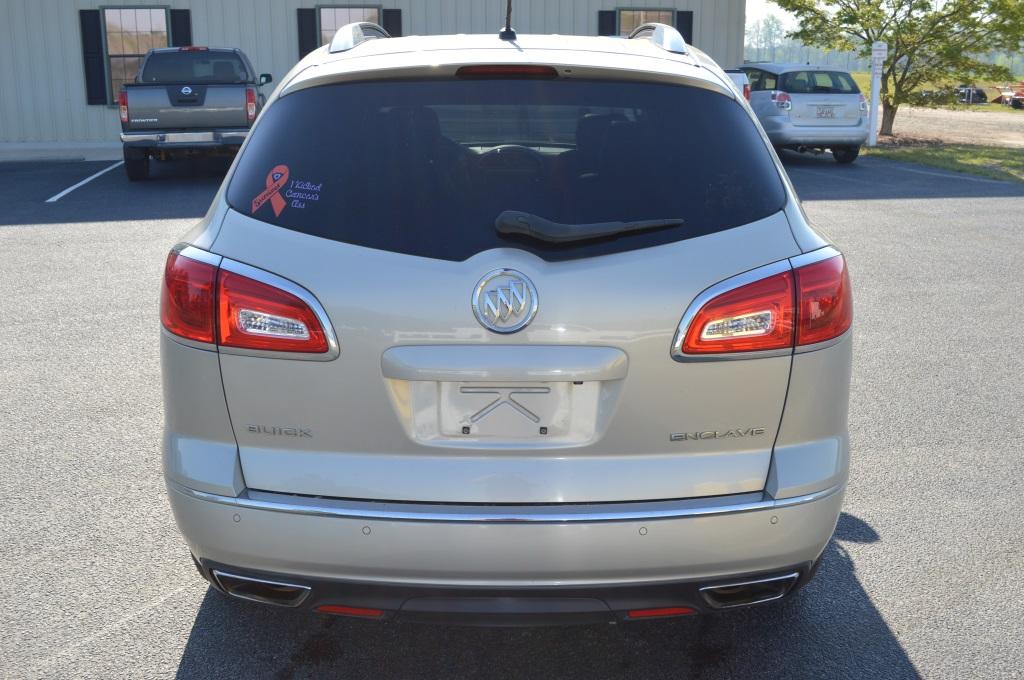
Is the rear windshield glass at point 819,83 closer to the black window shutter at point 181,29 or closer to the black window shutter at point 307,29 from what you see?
the black window shutter at point 307,29

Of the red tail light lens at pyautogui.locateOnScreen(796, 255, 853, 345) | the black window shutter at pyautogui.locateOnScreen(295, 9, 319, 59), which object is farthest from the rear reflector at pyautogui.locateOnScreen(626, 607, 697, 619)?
the black window shutter at pyautogui.locateOnScreen(295, 9, 319, 59)

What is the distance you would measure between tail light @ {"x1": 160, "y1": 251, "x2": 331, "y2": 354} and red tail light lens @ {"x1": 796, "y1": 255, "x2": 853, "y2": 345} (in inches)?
46.4

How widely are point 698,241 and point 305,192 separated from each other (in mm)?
993

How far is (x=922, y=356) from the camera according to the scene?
695cm

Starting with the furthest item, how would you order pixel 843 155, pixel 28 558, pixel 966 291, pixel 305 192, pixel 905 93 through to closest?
pixel 905 93
pixel 843 155
pixel 966 291
pixel 28 558
pixel 305 192

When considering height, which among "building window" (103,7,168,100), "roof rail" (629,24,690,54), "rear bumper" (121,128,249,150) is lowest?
"rear bumper" (121,128,249,150)

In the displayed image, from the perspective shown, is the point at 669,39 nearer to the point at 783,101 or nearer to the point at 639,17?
the point at 783,101

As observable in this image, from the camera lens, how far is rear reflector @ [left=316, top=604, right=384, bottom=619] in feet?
9.18

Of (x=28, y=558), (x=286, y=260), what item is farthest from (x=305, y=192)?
(x=28, y=558)

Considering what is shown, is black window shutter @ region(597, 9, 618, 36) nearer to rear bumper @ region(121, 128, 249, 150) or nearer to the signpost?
the signpost

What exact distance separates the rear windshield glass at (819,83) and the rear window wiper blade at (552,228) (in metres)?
17.9

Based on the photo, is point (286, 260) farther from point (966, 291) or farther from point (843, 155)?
point (843, 155)

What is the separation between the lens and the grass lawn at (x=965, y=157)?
720 inches

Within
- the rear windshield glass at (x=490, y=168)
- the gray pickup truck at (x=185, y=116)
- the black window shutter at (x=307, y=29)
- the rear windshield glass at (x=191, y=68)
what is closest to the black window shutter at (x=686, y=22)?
the black window shutter at (x=307, y=29)
